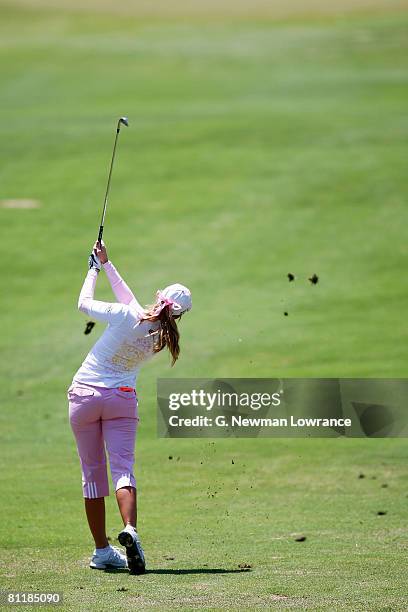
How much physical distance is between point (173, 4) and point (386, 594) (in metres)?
50.4

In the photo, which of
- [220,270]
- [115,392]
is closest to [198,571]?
[115,392]

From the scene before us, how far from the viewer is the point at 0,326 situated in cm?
1961

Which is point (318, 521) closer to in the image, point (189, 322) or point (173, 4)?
point (189, 322)

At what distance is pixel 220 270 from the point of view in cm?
2216

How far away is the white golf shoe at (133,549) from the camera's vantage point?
7.36 metres

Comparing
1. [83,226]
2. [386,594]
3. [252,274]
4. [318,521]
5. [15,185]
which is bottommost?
[386,594]

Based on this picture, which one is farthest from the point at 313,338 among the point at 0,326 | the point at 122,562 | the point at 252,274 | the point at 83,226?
the point at 122,562

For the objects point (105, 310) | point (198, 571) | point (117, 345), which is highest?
point (105, 310)

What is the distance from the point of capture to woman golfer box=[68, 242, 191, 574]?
779cm

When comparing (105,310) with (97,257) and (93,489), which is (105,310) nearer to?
(97,257)

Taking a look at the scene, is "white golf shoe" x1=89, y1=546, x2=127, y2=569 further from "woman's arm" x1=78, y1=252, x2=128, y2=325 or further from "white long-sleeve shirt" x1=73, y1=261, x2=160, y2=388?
"woman's arm" x1=78, y1=252, x2=128, y2=325

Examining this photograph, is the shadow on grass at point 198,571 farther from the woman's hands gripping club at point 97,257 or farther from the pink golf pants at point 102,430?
the woman's hands gripping club at point 97,257

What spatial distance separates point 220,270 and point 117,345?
47.2 ft

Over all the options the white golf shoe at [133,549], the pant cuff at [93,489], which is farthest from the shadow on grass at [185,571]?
the pant cuff at [93,489]
